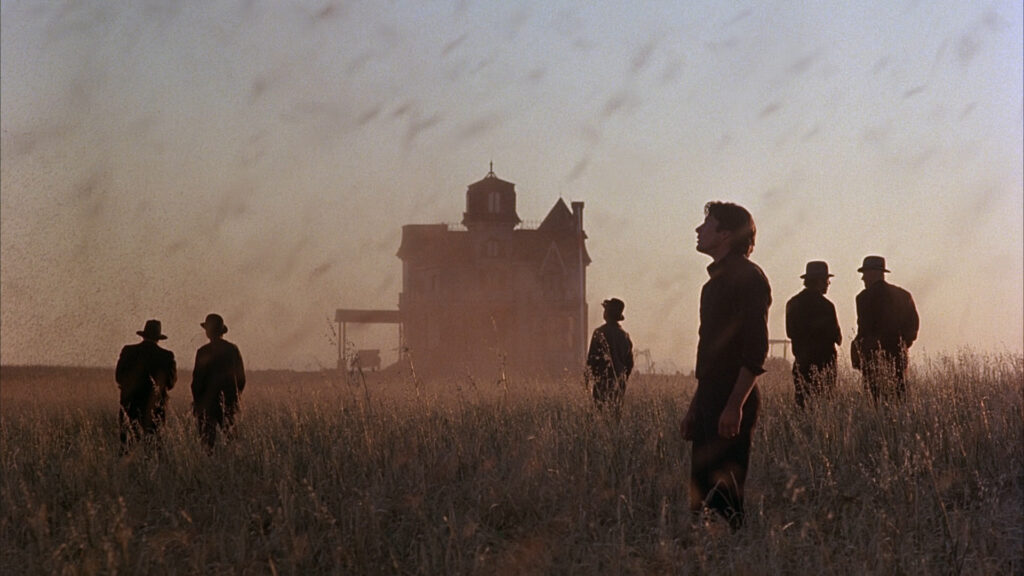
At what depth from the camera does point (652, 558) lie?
6.53m

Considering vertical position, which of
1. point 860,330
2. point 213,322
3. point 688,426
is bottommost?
point 688,426

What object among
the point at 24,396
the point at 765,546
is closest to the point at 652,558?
the point at 765,546

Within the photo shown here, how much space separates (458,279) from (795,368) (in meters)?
32.5

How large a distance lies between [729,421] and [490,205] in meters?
39.7

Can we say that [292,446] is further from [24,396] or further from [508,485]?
[24,396]

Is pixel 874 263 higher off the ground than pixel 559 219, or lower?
lower

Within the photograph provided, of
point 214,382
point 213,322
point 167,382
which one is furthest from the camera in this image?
point 167,382

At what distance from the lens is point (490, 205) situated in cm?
4488

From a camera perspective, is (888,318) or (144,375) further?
(888,318)

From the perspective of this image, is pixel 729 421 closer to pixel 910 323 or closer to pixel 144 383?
pixel 910 323

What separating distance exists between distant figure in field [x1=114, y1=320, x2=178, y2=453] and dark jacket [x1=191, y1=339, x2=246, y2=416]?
0.41 m

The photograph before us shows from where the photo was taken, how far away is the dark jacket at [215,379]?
10289 mm

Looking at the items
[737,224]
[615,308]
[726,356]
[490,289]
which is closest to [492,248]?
[490,289]

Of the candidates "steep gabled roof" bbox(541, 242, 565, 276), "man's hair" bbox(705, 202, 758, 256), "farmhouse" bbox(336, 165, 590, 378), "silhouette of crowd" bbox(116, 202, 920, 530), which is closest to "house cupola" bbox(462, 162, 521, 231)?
"farmhouse" bbox(336, 165, 590, 378)
